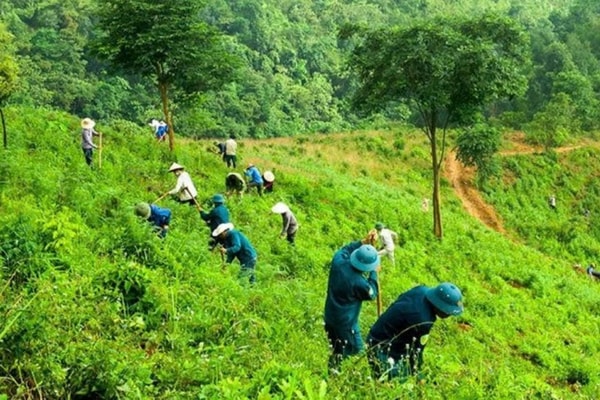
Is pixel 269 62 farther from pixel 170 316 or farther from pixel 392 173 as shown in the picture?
pixel 170 316

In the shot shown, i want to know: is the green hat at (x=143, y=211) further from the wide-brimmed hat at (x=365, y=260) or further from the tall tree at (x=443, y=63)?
the tall tree at (x=443, y=63)

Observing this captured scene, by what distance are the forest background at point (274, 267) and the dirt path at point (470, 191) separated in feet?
1.57

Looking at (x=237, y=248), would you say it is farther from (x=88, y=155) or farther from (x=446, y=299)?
(x=88, y=155)

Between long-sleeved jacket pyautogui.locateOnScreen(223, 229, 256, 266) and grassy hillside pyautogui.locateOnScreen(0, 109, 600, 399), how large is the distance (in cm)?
25

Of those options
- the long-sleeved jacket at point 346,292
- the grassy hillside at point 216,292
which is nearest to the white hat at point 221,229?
the grassy hillside at point 216,292

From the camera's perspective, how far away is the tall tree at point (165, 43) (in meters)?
16.9

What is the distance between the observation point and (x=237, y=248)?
9219mm

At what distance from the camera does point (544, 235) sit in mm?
27906

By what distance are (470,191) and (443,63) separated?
15.0 meters

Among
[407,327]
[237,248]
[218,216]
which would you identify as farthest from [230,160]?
[407,327]

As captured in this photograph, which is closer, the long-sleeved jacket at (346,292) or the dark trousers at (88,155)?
the long-sleeved jacket at (346,292)

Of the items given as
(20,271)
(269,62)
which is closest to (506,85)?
(20,271)

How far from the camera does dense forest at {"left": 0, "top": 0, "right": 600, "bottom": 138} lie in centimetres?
4716

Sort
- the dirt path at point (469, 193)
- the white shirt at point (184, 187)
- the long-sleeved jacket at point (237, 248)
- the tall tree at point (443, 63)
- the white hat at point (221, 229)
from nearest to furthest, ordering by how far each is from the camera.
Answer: the long-sleeved jacket at point (237, 248)
the white hat at point (221, 229)
the white shirt at point (184, 187)
the tall tree at point (443, 63)
the dirt path at point (469, 193)
